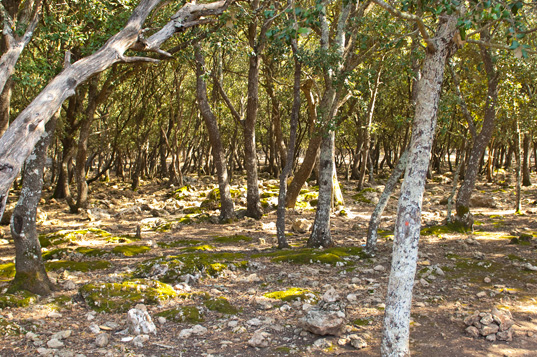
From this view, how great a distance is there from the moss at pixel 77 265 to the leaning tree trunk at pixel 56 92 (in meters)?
5.07

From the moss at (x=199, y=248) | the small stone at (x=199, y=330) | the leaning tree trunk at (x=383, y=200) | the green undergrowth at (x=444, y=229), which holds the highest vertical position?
the leaning tree trunk at (x=383, y=200)

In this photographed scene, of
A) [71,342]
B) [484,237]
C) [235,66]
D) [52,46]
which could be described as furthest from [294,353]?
[235,66]

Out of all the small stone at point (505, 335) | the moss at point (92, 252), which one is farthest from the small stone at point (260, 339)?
the moss at point (92, 252)

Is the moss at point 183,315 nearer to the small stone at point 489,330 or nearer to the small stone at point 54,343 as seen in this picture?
the small stone at point 54,343

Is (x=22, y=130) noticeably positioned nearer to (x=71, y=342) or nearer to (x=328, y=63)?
(x=71, y=342)

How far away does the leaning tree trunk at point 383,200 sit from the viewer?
8.93m

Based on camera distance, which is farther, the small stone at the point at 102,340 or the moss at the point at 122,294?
the moss at the point at 122,294

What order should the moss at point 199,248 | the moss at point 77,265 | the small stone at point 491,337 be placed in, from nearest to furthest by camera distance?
the small stone at point 491,337 → the moss at point 77,265 → the moss at point 199,248

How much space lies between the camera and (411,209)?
174 inches

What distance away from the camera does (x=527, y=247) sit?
1008cm

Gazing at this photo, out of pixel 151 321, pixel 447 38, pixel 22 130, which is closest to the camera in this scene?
pixel 22 130

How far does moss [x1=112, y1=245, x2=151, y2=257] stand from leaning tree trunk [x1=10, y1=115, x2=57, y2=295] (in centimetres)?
350

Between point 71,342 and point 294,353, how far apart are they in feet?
8.96

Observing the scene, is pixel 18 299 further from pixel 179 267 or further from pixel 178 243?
pixel 178 243
